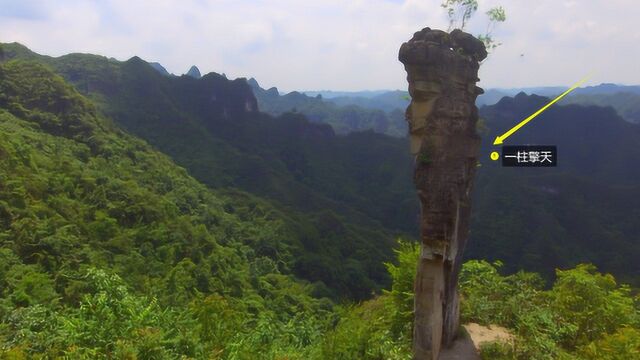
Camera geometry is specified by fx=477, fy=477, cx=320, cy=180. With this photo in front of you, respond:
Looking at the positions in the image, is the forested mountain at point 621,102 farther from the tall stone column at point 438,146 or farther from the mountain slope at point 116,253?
the tall stone column at point 438,146

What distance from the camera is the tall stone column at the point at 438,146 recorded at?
10039 millimetres

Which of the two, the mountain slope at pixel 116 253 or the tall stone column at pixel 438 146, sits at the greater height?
the tall stone column at pixel 438 146

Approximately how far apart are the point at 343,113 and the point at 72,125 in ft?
497

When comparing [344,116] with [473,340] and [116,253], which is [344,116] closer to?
[116,253]

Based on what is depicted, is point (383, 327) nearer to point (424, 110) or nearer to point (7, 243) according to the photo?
point (424, 110)

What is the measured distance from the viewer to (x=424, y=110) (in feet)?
33.4

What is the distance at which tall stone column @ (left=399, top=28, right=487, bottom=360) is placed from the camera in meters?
10.0

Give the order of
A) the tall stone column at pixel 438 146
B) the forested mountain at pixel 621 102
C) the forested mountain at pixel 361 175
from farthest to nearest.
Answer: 1. the forested mountain at pixel 621 102
2. the forested mountain at pixel 361 175
3. the tall stone column at pixel 438 146

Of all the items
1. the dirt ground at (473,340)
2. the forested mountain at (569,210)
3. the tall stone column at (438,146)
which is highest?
the tall stone column at (438,146)

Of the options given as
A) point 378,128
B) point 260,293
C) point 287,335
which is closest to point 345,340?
point 287,335

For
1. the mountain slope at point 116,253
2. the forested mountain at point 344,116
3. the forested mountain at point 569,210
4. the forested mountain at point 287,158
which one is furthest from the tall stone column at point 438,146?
the forested mountain at point 344,116

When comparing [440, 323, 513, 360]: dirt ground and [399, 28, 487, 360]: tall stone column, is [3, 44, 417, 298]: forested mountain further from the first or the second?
[399, 28, 487, 360]: tall stone column

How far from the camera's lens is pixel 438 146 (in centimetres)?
1023

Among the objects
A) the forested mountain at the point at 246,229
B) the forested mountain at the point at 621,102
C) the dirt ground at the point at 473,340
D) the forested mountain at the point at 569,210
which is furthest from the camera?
the forested mountain at the point at 621,102
